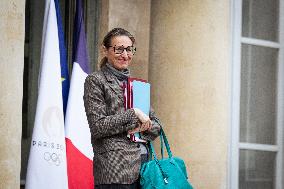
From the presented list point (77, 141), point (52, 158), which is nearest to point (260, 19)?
point (77, 141)

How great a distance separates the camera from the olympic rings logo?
Result: 4.04 m

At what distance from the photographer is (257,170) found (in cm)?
487

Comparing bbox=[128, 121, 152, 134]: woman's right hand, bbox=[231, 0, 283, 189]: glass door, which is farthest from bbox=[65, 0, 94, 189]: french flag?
bbox=[128, 121, 152, 134]: woman's right hand

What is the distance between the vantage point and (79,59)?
14.5ft

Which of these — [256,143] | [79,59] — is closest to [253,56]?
[256,143]

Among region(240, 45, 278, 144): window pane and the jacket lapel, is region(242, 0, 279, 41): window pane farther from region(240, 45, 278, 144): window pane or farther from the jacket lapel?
the jacket lapel

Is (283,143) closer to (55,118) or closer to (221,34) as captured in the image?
(221,34)

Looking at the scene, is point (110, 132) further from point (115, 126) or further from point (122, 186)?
point (122, 186)

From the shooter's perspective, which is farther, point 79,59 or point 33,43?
point 33,43

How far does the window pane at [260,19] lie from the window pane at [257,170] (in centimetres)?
95

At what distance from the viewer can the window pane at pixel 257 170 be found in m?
4.80

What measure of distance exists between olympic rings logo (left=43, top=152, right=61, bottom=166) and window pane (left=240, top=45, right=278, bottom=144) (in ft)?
5.01

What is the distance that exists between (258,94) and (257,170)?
605mm

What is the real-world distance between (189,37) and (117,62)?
72.8 inches
